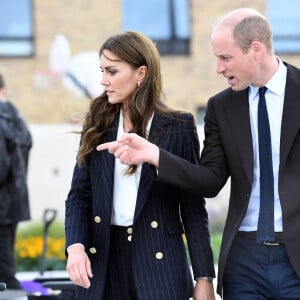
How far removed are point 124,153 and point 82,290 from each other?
76cm

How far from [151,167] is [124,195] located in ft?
0.82

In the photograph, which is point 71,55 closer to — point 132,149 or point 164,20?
point 164,20

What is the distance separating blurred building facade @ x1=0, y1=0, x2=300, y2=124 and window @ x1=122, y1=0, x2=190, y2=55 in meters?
0.20

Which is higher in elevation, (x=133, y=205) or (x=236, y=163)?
(x=236, y=163)

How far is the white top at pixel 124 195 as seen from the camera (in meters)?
3.96

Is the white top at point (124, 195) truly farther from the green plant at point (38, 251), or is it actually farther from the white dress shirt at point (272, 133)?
the green plant at point (38, 251)

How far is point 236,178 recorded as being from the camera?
12.7ft

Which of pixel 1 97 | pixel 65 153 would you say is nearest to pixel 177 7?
A: pixel 65 153

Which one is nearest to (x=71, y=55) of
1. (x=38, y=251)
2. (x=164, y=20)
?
(x=164, y=20)

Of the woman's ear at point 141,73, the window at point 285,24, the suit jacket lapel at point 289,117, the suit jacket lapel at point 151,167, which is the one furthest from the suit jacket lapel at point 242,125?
the window at point 285,24

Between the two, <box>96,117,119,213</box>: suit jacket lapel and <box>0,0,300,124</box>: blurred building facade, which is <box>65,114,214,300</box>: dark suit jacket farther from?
<box>0,0,300,124</box>: blurred building facade

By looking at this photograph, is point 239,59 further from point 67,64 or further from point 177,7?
point 177,7

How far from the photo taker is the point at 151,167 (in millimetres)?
3797

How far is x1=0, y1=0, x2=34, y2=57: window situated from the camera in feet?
54.4
